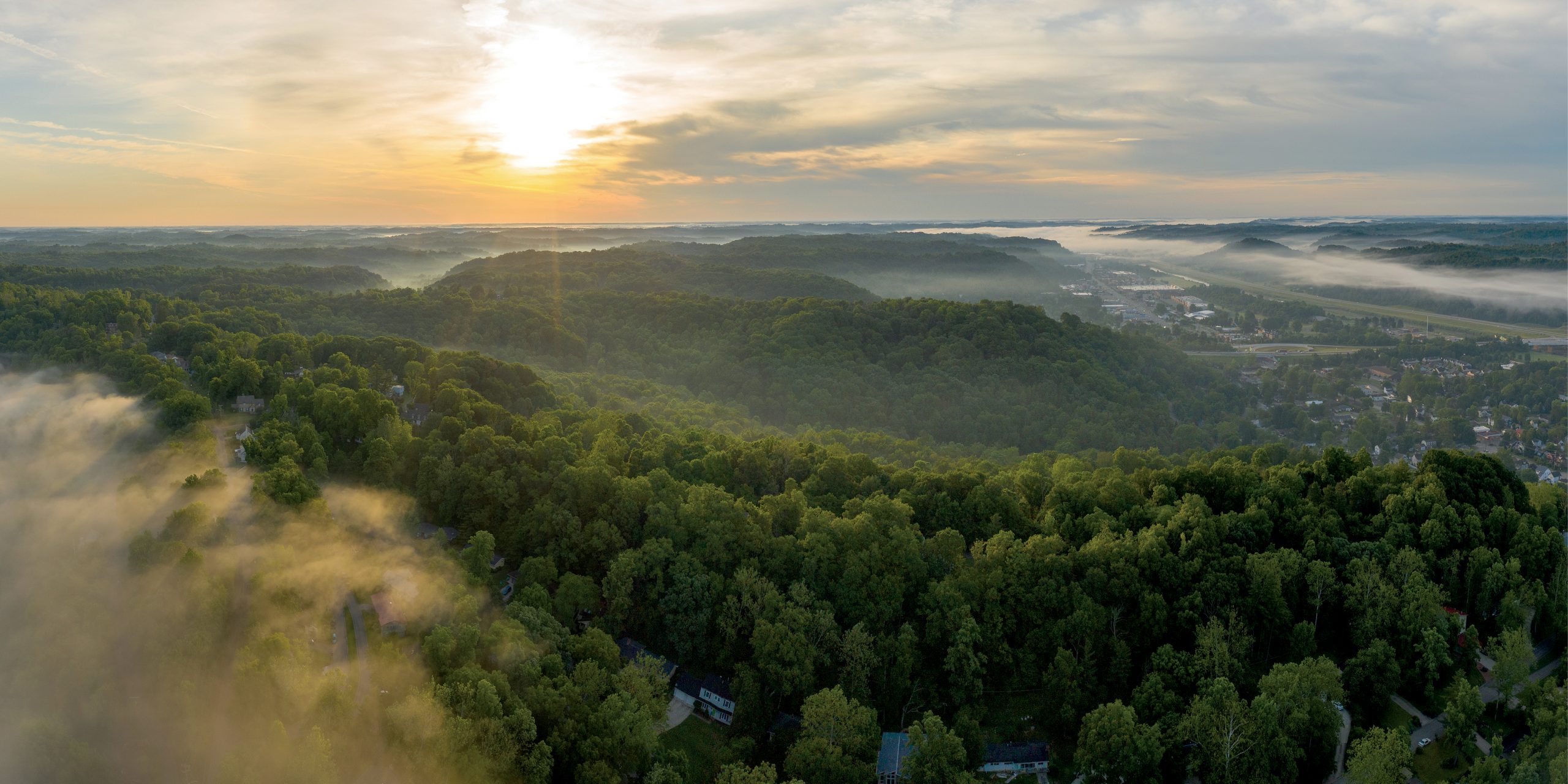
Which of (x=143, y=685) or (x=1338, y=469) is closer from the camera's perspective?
(x=143, y=685)

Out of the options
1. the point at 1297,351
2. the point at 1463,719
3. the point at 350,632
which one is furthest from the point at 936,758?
the point at 1297,351

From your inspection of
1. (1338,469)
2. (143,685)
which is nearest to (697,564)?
(143,685)

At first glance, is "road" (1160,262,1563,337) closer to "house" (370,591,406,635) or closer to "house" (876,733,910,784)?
"house" (876,733,910,784)

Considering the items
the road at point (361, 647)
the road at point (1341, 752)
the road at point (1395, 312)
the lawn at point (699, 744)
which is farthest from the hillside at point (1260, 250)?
the road at point (361, 647)

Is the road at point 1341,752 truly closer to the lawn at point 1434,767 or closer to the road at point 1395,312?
the lawn at point 1434,767

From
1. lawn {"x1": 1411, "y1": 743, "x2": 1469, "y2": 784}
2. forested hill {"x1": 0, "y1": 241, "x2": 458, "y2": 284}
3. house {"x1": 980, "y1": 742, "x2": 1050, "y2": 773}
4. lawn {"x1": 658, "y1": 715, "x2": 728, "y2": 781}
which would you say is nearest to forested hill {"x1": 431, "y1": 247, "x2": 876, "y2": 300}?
forested hill {"x1": 0, "y1": 241, "x2": 458, "y2": 284}

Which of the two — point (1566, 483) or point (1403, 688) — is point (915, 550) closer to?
point (1403, 688)

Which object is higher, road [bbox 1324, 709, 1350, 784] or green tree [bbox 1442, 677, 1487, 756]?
green tree [bbox 1442, 677, 1487, 756]
